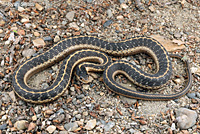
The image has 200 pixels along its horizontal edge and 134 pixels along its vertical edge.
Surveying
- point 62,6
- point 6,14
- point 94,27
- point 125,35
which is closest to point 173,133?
point 125,35

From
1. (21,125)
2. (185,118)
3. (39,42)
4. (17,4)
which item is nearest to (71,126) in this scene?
(21,125)

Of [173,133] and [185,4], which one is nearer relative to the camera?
[173,133]

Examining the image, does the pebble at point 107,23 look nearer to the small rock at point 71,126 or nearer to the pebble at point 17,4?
the pebble at point 17,4

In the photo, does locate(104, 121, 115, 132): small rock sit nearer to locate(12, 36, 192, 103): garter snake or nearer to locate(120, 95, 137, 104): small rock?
locate(120, 95, 137, 104): small rock

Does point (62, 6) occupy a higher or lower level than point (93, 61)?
higher

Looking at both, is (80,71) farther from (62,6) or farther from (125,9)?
(125,9)

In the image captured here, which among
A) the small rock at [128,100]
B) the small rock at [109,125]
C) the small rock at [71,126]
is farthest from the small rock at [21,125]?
the small rock at [128,100]

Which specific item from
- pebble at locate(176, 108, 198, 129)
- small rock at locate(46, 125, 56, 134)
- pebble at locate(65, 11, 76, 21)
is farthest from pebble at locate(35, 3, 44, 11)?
pebble at locate(176, 108, 198, 129)

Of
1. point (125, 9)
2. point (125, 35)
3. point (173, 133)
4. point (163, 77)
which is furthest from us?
point (125, 9)
